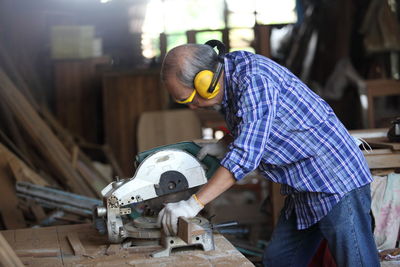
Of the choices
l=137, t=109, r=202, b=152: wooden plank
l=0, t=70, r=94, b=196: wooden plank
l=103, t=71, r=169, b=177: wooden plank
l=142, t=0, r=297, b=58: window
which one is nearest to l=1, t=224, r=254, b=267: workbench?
l=0, t=70, r=94, b=196: wooden plank

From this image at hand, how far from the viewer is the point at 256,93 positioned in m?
1.94

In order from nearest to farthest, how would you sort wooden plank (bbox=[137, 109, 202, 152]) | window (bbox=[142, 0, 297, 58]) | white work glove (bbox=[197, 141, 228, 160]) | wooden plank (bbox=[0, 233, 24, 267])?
1. wooden plank (bbox=[0, 233, 24, 267])
2. white work glove (bbox=[197, 141, 228, 160])
3. wooden plank (bbox=[137, 109, 202, 152])
4. window (bbox=[142, 0, 297, 58])

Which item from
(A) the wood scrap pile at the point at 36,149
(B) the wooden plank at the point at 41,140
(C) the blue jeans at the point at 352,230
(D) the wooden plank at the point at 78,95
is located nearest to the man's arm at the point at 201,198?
(C) the blue jeans at the point at 352,230


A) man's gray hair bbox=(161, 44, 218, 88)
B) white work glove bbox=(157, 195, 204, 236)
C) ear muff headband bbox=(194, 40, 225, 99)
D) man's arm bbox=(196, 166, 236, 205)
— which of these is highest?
man's gray hair bbox=(161, 44, 218, 88)

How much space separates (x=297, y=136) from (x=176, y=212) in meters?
0.52

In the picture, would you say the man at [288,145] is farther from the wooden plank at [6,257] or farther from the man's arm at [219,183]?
the wooden plank at [6,257]

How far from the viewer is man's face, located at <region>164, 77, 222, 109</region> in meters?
2.05

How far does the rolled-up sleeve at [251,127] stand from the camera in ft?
6.27

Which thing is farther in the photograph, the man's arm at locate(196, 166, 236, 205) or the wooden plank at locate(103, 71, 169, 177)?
the wooden plank at locate(103, 71, 169, 177)

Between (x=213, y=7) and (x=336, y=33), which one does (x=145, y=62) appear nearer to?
(x=213, y=7)

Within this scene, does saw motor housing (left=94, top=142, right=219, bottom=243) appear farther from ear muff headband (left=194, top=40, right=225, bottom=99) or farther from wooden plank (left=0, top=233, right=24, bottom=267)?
wooden plank (left=0, top=233, right=24, bottom=267)

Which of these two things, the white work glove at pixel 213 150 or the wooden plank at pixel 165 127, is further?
the wooden plank at pixel 165 127

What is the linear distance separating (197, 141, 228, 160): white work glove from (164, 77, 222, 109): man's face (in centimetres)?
22

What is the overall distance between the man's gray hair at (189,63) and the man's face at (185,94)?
0.7 inches
